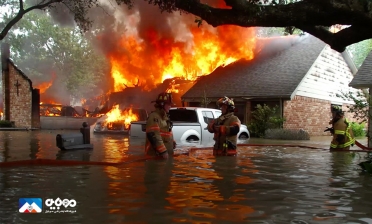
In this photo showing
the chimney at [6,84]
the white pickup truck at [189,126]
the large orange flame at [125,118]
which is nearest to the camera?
the white pickup truck at [189,126]

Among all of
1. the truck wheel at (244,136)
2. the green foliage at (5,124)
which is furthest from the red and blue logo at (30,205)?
the green foliage at (5,124)

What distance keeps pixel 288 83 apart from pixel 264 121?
9.24 ft

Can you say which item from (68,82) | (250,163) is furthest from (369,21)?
(68,82)

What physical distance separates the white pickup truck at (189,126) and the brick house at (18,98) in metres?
14.7

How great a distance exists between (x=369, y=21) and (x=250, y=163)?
437cm

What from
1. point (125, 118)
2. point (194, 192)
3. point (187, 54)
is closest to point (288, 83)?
point (187, 54)

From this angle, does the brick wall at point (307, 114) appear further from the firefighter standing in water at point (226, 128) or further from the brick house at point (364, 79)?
the firefighter standing in water at point (226, 128)

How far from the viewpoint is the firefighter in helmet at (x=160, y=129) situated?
8234 mm

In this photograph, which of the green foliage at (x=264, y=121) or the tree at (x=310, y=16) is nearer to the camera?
the tree at (x=310, y=16)

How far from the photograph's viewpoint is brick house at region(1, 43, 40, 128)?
28.5m

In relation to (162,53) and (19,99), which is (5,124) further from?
(162,53)

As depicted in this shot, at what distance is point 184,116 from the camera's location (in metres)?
15.7

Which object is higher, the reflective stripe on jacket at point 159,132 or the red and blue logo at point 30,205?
the reflective stripe on jacket at point 159,132

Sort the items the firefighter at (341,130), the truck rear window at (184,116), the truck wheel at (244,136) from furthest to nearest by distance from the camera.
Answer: the truck wheel at (244,136)
the truck rear window at (184,116)
the firefighter at (341,130)
